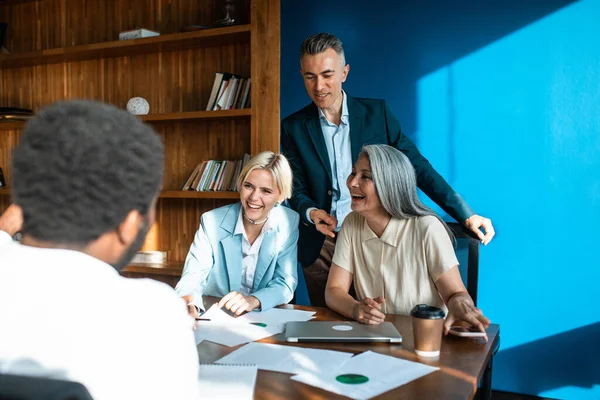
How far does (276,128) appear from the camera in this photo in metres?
3.56

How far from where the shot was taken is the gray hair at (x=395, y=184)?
202cm

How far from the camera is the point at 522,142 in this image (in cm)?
305

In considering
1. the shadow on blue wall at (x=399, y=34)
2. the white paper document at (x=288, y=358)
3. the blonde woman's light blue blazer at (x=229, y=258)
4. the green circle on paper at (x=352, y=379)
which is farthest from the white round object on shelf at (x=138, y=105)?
the green circle on paper at (x=352, y=379)

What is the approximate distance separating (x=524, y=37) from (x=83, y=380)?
9.88 feet

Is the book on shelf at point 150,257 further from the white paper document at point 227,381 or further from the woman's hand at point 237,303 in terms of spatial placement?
the white paper document at point 227,381

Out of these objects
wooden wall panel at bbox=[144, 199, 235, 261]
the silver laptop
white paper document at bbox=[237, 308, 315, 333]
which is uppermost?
the silver laptop

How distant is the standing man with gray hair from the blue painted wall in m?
0.71

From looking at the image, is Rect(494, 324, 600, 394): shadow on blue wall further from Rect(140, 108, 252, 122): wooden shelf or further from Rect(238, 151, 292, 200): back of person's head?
Rect(140, 108, 252, 122): wooden shelf

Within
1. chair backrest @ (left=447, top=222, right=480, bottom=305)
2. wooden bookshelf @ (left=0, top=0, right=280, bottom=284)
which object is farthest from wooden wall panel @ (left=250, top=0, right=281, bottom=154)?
chair backrest @ (left=447, top=222, right=480, bottom=305)

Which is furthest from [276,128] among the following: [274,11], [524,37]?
[524,37]

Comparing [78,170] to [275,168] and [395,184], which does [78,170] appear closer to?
[395,184]

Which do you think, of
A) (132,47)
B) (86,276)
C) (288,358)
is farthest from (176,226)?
(86,276)

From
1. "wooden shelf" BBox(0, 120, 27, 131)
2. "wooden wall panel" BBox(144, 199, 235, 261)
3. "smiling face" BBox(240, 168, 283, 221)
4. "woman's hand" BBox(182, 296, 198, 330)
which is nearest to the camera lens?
"woman's hand" BBox(182, 296, 198, 330)

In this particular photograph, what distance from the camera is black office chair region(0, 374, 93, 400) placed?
0.52m
